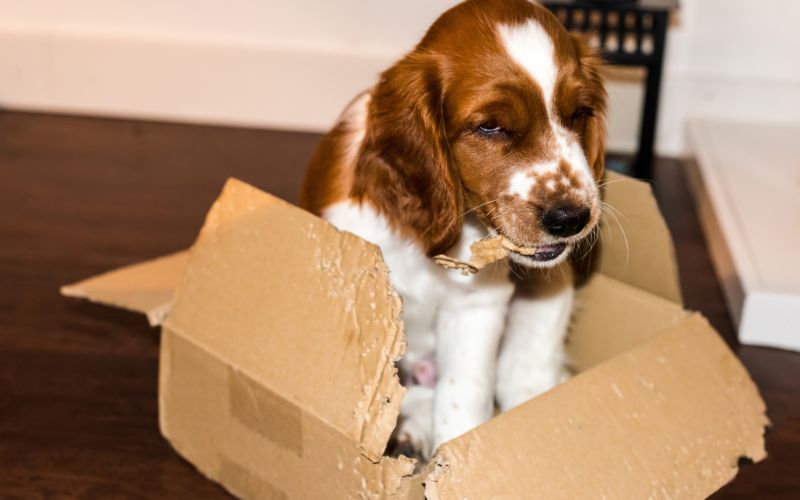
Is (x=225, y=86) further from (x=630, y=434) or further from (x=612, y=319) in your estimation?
(x=630, y=434)

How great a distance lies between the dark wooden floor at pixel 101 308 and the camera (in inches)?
72.6

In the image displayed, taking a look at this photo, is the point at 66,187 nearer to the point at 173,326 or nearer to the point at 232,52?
the point at 232,52

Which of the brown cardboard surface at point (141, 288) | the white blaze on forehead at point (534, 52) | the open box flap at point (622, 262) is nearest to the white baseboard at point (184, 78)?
the brown cardboard surface at point (141, 288)

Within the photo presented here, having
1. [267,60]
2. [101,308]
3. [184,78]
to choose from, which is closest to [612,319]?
[101,308]

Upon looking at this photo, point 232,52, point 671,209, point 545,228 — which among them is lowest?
point 671,209

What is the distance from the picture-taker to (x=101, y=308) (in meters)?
2.40

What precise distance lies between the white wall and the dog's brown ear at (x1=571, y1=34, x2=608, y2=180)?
1756mm

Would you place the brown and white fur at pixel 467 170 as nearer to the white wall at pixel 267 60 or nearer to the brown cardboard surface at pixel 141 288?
the brown cardboard surface at pixel 141 288

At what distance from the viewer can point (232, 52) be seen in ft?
11.9

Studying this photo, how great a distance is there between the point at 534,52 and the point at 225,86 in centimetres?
227

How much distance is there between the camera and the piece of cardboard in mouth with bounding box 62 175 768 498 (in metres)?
1.40

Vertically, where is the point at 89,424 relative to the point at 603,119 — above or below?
below

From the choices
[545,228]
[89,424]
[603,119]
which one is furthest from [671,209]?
[89,424]

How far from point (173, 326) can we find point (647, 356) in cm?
77
